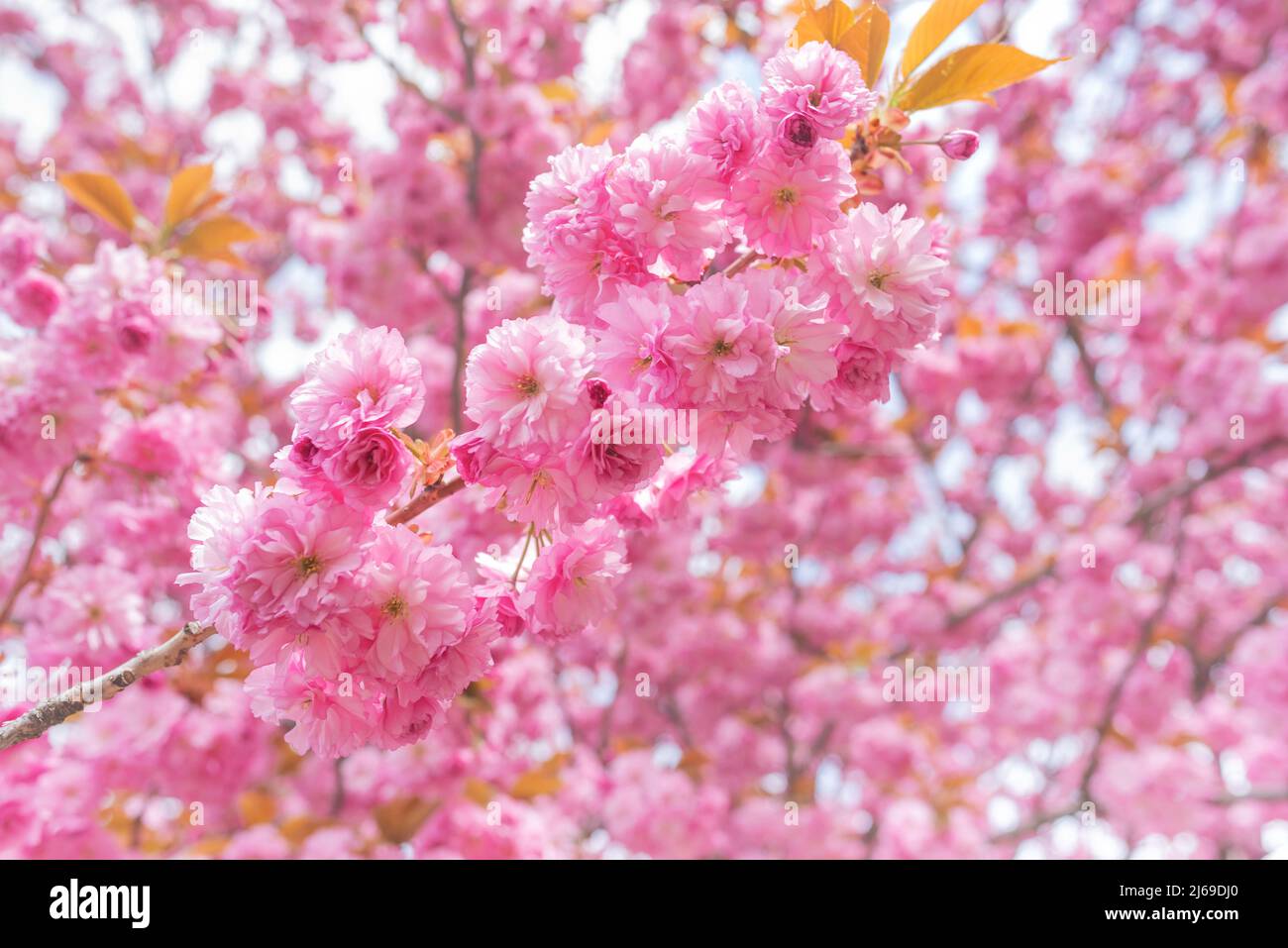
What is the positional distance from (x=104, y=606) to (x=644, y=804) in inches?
101

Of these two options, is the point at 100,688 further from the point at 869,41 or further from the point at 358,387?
the point at 869,41

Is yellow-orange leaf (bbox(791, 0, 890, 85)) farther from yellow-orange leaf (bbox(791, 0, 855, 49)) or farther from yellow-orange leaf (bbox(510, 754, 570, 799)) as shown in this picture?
yellow-orange leaf (bbox(510, 754, 570, 799))

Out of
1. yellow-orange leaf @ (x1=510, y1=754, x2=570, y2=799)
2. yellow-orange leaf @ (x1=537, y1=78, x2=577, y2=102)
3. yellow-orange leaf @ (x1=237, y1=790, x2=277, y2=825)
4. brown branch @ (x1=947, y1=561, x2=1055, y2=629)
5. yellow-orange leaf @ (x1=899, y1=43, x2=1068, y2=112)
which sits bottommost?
yellow-orange leaf @ (x1=237, y1=790, x2=277, y2=825)

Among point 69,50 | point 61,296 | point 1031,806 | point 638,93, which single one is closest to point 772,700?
point 1031,806

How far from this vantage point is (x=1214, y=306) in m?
4.75

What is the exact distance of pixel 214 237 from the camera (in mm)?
2201

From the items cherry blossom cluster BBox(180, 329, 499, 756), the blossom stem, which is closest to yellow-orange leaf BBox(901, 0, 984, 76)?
the blossom stem

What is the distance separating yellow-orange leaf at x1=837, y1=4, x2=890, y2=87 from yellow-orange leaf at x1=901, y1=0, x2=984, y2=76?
4 centimetres

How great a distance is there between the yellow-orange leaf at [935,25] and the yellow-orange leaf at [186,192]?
167 centimetres

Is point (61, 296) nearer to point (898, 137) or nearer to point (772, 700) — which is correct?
point (898, 137)

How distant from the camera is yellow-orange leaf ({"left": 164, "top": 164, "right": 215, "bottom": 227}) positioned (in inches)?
81.9

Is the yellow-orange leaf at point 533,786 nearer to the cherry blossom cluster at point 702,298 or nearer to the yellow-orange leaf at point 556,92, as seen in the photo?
the cherry blossom cluster at point 702,298

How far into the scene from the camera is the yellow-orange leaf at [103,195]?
2.09 m

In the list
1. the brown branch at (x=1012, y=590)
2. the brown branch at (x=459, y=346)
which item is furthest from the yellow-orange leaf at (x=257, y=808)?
Result: the brown branch at (x=1012, y=590)
